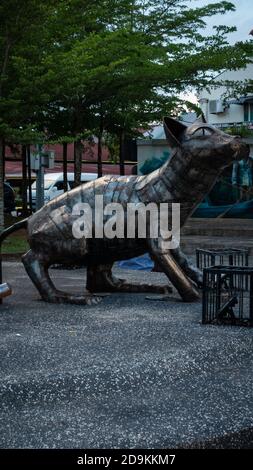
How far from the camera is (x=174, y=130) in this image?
300 inches

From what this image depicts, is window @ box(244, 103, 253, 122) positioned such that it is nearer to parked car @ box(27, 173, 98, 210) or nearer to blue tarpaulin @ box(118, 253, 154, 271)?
parked car @ box(27, 173, 98, 210)

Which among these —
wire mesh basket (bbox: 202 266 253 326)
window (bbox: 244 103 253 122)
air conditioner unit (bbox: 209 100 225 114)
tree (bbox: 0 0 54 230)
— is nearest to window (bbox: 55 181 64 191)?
air conditioner unit (bbox: 209 100 225 114)

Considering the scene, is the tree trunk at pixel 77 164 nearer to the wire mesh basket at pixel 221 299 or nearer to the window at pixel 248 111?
the wire mesh basket at pixel 221 299

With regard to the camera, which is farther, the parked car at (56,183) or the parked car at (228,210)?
the parked car at (56,183)

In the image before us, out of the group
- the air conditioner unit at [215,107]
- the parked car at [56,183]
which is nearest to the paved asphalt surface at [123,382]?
the parked car at [56,183]

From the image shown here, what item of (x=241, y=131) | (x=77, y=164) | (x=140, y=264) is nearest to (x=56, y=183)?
(x=77, y=164)

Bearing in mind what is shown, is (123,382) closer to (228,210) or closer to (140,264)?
(140,264)

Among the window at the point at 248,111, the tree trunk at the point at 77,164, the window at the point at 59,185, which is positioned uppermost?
the window at the point at 248,111

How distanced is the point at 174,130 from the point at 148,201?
0.76 metres

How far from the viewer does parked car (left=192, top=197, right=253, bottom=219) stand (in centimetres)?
2062

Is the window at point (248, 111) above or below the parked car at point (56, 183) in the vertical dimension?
above

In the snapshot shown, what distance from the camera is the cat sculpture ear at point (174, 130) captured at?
7.57 m

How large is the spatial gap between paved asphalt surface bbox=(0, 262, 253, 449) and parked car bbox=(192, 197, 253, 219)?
13.9 metres
